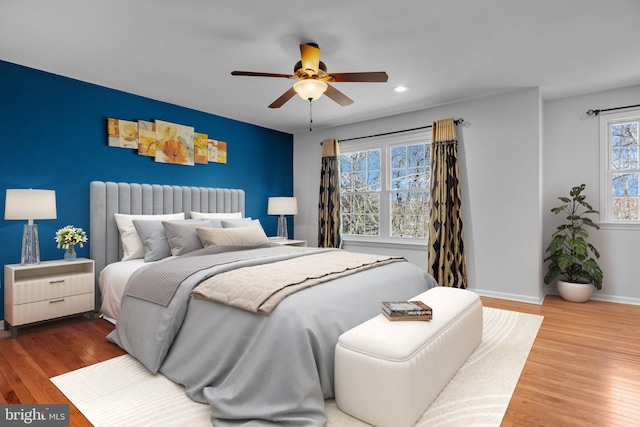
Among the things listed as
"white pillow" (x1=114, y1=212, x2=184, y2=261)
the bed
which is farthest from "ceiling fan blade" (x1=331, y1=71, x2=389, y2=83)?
"white pillow" (x1=114, y1=212, x2=184, y2=261)

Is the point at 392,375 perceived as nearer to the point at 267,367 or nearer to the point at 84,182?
the point at 267,367

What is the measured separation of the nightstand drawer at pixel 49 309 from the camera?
293 centimetres

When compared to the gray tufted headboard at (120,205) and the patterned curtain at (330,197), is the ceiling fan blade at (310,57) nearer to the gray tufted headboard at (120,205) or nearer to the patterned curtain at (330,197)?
the gray tufted headboard at (120,205)

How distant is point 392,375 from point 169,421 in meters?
1.16

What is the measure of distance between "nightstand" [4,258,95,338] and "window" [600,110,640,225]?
5.72 metres

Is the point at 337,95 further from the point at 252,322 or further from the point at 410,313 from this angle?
the point at 252,322

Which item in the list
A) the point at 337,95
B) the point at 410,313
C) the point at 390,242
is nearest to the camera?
the point at 410,313

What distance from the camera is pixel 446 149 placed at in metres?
4.44

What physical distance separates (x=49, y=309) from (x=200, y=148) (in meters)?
2.48

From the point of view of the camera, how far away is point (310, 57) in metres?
2.67

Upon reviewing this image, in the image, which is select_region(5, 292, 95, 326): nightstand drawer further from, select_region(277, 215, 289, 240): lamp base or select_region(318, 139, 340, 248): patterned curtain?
select_region(318, 139, 340, 248): patterned curtain

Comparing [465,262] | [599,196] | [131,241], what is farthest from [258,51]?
[599,196]

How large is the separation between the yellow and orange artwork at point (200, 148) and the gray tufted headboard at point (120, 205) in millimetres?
409

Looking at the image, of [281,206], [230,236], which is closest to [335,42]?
[230,236]
